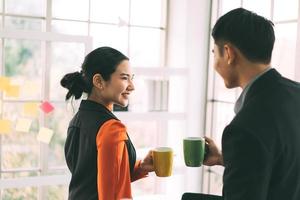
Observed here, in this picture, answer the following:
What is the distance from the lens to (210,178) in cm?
277

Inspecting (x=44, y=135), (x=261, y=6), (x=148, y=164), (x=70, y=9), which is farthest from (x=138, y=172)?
(x=70, y=9)

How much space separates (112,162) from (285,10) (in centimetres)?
133

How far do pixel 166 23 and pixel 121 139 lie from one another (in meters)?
1.71

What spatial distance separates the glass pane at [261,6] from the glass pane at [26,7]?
124cm

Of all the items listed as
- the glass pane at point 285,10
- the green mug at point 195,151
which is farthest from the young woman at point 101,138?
the glass pane at point 285,10

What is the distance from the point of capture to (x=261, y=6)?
224cm

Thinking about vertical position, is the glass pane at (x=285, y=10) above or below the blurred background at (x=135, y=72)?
above

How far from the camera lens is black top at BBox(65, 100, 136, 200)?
1.33m

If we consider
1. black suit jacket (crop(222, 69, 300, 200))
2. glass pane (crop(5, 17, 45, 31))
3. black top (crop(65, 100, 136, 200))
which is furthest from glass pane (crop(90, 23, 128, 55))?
black suit jacket (crop(222, 69, 300, 200))

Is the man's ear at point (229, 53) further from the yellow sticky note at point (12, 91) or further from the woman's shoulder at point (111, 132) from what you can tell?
the yellow sticky note at point (12, 91)

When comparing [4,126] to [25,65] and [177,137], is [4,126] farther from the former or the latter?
[177,137]

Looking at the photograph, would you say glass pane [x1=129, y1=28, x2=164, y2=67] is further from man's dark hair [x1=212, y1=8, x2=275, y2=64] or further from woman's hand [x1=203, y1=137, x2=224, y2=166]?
man's dark hair [x1=212, y1=8, x2=275, y2=64]

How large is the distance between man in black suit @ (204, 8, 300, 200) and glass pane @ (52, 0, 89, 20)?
65.5 inches

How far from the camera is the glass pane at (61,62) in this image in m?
2.45
